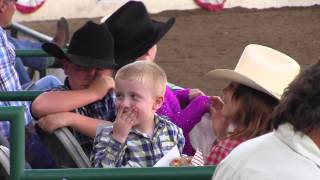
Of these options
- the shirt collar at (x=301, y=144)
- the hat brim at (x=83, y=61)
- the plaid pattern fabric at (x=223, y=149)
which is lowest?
the plaid pattern fabric at (x=223, y=149)

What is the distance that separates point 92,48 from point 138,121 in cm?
57

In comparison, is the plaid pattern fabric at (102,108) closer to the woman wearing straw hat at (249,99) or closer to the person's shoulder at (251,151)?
the woman wearing straw hat at (249,99)

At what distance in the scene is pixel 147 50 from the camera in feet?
12.3

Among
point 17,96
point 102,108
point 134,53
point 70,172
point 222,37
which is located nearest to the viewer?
point 70,172

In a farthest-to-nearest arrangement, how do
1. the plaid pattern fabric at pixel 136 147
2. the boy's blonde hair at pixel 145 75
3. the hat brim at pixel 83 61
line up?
the hat brim at pixel 83 61 → the boy's blonde hair at pixel 145 75 → the plaid pattern fabric at pixel 136 147

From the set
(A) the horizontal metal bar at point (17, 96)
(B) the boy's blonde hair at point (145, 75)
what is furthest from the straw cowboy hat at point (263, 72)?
(A) the horizontal metal bar at point (17, 96)

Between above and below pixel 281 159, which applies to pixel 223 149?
below

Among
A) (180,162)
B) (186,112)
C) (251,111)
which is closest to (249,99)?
(251,111)

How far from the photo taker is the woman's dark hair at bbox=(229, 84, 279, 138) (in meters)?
2.74

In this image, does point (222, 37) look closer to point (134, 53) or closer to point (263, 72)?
point (134, 53)

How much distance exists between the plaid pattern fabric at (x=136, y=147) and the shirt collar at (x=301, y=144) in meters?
1.02

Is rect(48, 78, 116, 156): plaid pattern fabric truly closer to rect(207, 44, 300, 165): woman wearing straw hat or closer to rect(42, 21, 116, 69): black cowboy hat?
rect(42, 21, 116, 69): black cowboy hat

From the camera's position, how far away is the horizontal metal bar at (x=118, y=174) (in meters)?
2.27

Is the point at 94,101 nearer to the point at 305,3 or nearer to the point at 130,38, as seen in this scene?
the point at 130,38
